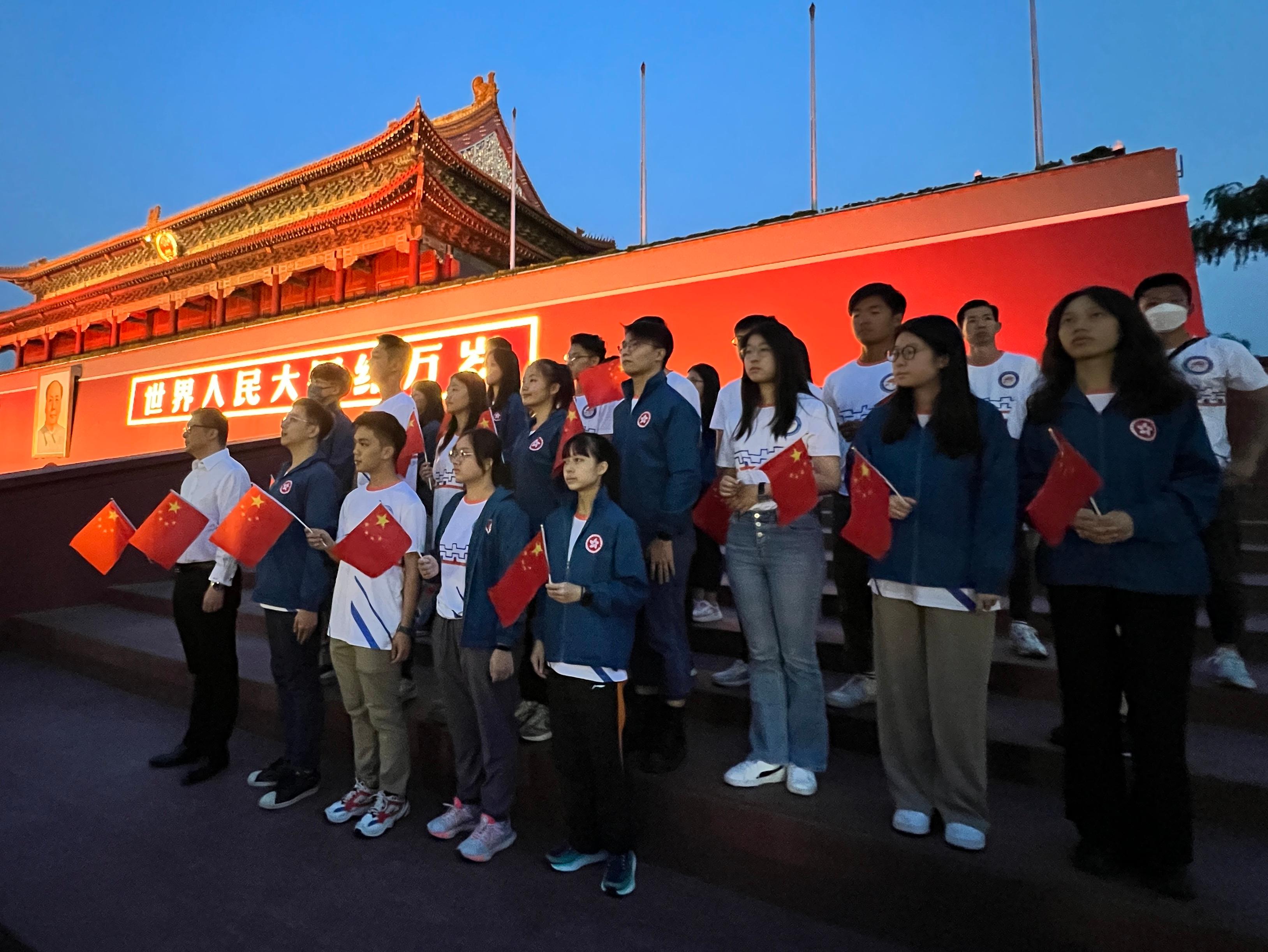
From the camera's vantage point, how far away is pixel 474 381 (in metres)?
2.55

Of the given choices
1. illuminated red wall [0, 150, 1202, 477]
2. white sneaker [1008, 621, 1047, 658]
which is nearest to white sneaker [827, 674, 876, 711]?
white sneaker [1008, 621, 1047, 658]

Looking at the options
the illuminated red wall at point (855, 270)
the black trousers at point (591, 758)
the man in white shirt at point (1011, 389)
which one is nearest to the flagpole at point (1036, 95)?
the illuminated red wall at point (855, 270)

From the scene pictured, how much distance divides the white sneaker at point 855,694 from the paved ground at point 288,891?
0.72 m

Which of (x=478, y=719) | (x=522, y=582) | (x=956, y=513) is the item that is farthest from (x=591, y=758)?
(x=956, y=513)

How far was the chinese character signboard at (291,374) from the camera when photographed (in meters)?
7.09

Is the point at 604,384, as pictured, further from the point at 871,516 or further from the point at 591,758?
the point at 591,758

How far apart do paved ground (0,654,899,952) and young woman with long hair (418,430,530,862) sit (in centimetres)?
15

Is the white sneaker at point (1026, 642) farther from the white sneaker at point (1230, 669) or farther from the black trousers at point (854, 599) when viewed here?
the black trousers at point (854, 599)

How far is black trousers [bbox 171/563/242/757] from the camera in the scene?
8.71ft

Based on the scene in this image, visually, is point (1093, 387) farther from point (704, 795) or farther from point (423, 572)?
point (423, 572)

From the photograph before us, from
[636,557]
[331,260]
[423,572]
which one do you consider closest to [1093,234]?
[636,557]

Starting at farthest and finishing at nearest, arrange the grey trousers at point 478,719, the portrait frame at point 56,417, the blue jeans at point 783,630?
the portrait frame at point 56,417, the grey trousers at point 478,719, the blue jeans at point 783,630

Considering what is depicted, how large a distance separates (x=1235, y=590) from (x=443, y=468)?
2882mm

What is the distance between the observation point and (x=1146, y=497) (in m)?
1.48
